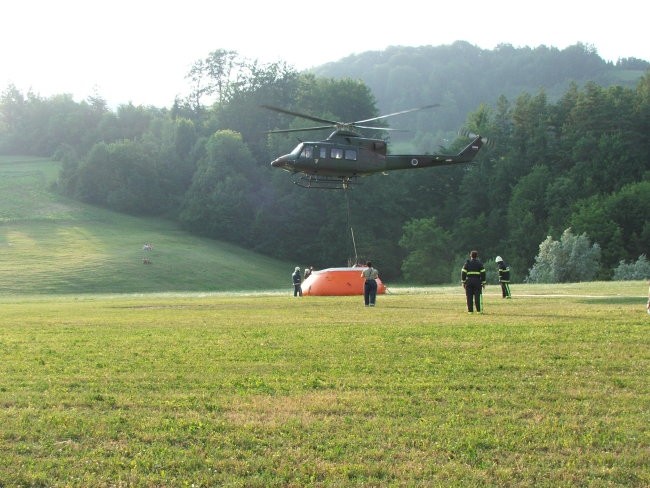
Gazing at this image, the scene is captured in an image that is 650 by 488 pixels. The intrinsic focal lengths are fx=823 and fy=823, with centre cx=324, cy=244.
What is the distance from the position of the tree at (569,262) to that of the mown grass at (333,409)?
57.0m

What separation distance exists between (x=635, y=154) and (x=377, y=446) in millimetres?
97055

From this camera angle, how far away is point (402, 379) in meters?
12.9

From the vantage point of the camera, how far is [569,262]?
74875 millimetres

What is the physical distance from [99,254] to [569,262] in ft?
149

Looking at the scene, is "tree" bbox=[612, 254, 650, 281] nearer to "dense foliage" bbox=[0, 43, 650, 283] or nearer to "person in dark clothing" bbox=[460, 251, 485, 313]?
"dense foliage" bbox=[0, 43, 650, 283]

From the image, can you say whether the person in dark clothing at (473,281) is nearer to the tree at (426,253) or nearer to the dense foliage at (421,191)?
the dense foliage at (421,191)

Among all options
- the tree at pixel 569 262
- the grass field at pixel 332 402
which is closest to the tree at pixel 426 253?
the tree at pixel 569 262

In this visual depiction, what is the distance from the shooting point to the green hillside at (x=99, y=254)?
71562mm

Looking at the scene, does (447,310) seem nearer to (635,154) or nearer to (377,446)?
(377,446)

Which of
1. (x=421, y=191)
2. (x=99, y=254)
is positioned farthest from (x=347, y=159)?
(x=421, y=191)

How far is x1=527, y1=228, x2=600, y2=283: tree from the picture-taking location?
2936 inches

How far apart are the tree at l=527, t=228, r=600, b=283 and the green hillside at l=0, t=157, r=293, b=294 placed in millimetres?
24985

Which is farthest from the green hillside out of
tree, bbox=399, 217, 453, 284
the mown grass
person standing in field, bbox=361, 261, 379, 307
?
the mown grass

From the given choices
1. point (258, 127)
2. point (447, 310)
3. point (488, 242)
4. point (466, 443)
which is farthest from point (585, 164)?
point (466, 443)
